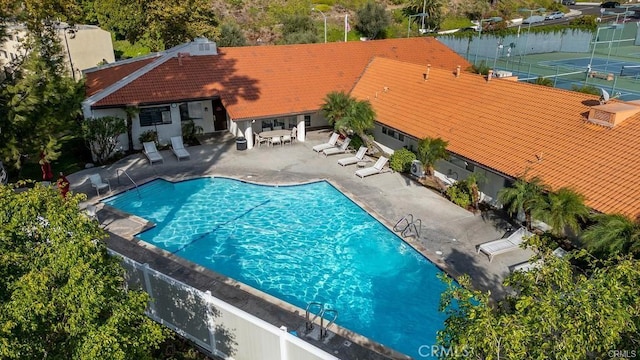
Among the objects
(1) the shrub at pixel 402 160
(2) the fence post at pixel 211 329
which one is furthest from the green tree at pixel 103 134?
(2) the fence post at pixel 211 329

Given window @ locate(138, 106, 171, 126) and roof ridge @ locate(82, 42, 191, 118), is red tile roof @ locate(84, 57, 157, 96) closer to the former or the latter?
roof ridge @ locate(82, 42, 191, 118)

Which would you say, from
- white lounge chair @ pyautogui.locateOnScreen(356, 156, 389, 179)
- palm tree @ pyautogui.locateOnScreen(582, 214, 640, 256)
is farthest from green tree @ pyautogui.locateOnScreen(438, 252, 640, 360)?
white lounge chair @ pyautogui.locateOnScreen(356, 156, 389, 179)

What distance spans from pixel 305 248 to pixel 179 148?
41.8 ft

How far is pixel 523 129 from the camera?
68.8ft

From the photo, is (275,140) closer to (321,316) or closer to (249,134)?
(249,134)

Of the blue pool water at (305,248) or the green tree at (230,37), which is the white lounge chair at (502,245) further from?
the green tree at (230,37)

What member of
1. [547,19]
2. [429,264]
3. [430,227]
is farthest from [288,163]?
[547,19]

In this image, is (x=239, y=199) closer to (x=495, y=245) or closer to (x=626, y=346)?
(x=495, y=245)

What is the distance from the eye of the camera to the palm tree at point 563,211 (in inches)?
617

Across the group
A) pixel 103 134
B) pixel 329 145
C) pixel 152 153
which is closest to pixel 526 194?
pixel 329 145

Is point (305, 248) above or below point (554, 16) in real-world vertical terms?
below

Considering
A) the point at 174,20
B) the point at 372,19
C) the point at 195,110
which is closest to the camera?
the point at 195,110

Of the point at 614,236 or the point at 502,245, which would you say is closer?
the point at 614,236

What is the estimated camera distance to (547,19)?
284ft
